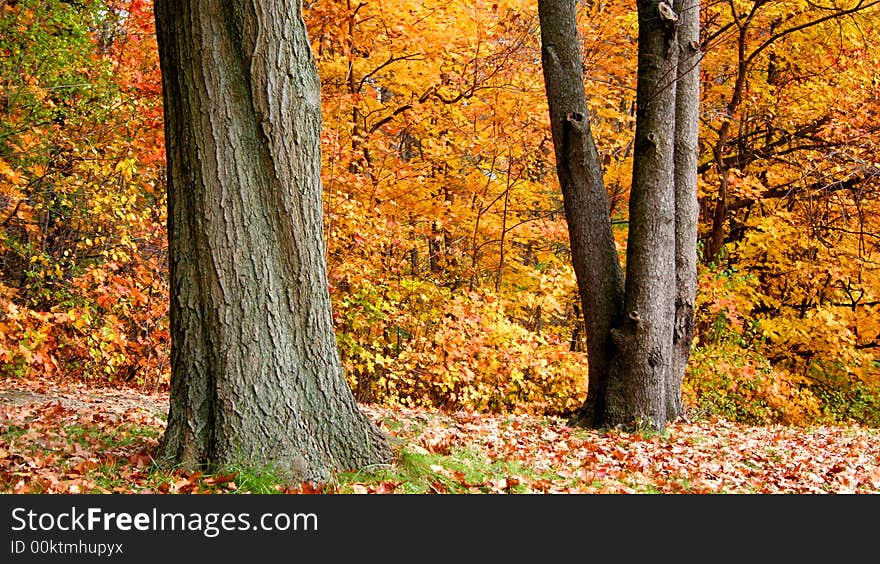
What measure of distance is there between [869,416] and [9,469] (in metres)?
15.4

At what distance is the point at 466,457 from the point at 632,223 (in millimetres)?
3277

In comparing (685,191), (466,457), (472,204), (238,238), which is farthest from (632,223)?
(472,204)

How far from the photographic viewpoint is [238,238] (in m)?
4.16

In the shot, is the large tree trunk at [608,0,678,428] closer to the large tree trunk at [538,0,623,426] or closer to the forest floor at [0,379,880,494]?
the large tree trunk at [538,0,623,426]

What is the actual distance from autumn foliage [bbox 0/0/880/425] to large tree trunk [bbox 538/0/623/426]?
2570 millimetres

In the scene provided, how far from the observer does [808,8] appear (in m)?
11.2

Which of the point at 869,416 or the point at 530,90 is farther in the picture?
the point at 869,416

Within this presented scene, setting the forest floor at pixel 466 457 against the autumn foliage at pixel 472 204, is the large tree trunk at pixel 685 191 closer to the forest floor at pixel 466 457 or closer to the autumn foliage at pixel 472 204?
the forest floor at pixel 466 457

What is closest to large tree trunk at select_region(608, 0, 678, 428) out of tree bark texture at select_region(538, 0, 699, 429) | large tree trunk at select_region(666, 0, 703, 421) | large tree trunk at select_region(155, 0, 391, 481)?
tree bark texture at select_region(538, 0, 699, 429)

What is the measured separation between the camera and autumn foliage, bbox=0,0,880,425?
9969mm

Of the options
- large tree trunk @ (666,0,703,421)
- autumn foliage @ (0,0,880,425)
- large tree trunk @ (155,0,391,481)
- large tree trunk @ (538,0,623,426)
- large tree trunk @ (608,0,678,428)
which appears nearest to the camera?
large tree trunk @ (155,0,391,481)

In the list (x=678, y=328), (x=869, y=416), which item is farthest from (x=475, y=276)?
(x=869, y=416)

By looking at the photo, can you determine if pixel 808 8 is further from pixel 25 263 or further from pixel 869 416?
pixel 25 263

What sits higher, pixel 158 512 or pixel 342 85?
pixel 342 85
